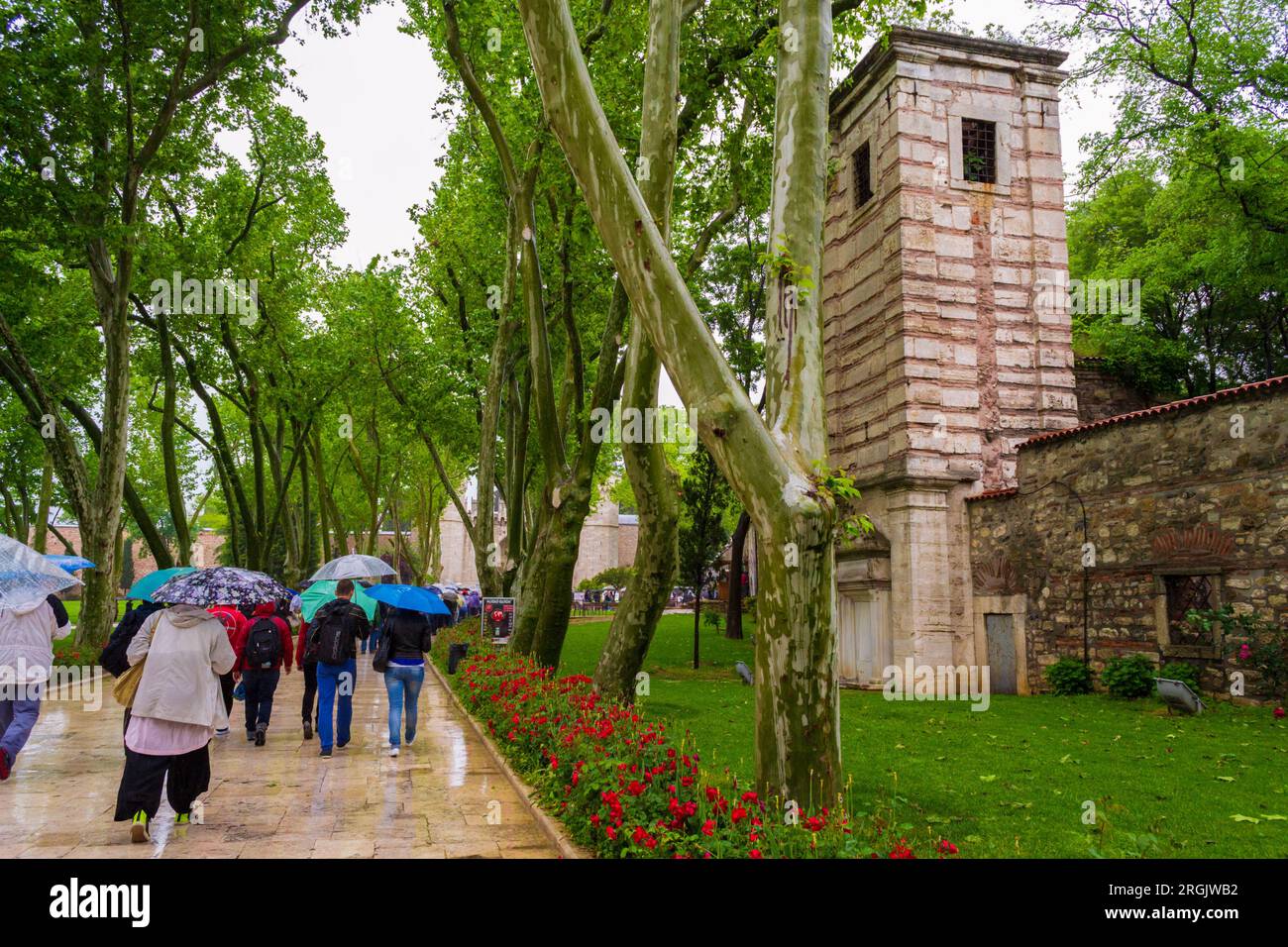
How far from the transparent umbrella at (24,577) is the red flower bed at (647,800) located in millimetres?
4410

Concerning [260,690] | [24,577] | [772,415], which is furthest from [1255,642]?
[24,577]

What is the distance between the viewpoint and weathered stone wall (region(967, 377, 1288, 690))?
1223 centimetres

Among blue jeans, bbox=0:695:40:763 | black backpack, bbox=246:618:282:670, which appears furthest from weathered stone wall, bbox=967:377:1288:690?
blue jeans, bbox=0:695:40:763

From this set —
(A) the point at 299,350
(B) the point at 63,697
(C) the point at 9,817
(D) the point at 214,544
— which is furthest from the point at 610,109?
(D) the point at 214,544

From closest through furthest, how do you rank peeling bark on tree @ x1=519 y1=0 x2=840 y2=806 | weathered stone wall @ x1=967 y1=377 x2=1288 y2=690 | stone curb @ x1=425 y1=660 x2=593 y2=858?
peeling bark on tree @ x1=519 y1=0 x2=840 y2=806, stone curb @ x1=425 y1=660 x2=593 y2=858, weathered stone wall @ x1=967 y1=377 x2=1288 y2=690

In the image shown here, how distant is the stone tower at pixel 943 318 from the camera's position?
59.5ft

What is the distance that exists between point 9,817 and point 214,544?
273 feet

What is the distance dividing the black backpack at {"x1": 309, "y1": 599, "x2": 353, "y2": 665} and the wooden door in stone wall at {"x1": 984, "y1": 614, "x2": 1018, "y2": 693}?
12274 mm

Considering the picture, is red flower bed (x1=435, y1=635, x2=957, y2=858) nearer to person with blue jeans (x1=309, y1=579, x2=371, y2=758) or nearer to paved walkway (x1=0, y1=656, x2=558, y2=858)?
paved walkway (x1=0, y1=656, x2=558, y2=858)

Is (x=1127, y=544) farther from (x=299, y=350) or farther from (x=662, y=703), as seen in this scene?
(x=299, y=350)

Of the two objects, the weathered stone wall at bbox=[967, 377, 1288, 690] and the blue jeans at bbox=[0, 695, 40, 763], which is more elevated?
the weathered stone wall at bbox=[967, 377, 1288, 690]

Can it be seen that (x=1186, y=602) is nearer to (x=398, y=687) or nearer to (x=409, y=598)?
(x=409, y=598)

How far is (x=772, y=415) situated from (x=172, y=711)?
15.8 feet

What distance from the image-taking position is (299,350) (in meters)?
27.1
